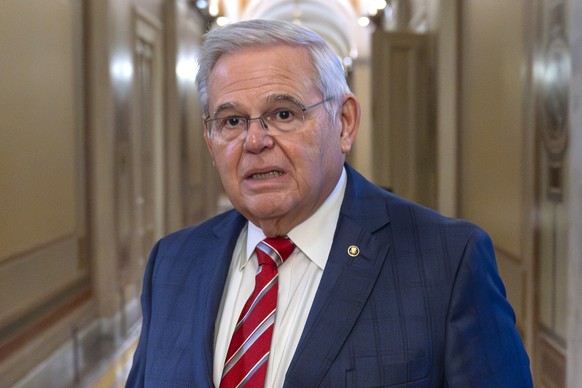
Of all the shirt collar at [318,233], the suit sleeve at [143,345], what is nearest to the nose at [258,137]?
the shirt collar at [318,233]

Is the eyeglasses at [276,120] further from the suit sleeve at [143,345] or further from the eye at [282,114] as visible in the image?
the suit sleeve at [143,345]

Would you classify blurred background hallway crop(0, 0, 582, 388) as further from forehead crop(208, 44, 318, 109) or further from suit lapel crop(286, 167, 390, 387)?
forehead crop(208, 44, 318, 109)

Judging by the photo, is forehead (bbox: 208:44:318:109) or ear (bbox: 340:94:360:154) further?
ear (bbox: 340:94:360:154)

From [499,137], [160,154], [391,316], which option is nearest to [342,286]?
[391,316]

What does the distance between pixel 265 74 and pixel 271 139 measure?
14 centimetres

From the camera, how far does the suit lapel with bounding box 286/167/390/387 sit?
1.42m

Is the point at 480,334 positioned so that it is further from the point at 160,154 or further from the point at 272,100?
the point at 160,154

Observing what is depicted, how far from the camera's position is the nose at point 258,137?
1.53 meters

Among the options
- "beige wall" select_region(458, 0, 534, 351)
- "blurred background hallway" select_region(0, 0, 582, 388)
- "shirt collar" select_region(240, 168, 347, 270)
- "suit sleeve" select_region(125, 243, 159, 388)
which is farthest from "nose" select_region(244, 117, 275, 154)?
"beige wall" select_region(458, 0, 534, 351)

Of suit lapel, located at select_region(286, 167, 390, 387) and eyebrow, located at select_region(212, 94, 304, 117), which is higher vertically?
eyebrow, located at select_region(212, 94, 304, 117)

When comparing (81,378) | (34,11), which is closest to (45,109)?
(34,11)

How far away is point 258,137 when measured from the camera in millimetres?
1527

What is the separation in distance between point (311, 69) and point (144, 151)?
6.55m

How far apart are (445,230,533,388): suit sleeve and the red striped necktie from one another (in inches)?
14.6
